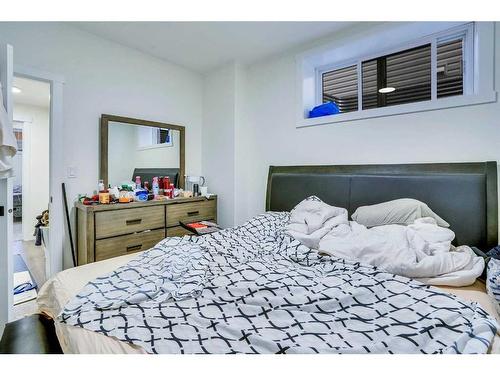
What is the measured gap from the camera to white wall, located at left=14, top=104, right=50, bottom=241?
458 centimetres

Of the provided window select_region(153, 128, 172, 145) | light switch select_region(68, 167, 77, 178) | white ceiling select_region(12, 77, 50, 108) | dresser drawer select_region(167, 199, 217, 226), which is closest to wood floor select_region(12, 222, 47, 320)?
light switch select_region(68, 167, 77, 178)

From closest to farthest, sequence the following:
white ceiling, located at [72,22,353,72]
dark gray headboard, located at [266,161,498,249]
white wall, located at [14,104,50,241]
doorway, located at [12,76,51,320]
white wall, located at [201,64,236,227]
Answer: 1. dark gray headboard, located at [266,161,498,249]
2. white ceiling, located at [72,22,353,72]
3. white wall, located at [201,64,236,227]
4. doorway, located at [12,76,51,320]
5. white wall, located at [14,104,50,241]

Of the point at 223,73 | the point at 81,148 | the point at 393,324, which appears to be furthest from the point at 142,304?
the point at 223,73

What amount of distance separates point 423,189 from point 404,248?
80 centimetres

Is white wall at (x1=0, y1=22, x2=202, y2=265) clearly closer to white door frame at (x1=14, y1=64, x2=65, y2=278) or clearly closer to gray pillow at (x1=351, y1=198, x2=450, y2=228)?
white door frame at (x1=14, y1=64, x2=65, y2=278)

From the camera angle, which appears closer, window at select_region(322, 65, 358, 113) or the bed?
the bed

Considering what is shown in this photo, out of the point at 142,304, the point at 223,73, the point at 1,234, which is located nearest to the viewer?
the point at 142,304

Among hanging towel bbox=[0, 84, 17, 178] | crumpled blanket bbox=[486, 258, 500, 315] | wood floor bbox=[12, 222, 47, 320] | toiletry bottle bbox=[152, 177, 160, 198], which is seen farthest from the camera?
toiletry bottle bbox=[152, 177, 160, 198]

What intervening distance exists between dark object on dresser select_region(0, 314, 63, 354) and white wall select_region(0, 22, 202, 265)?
1.54 meters

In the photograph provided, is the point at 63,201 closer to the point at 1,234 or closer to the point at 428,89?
the point at 1,234

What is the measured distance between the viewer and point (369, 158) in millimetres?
2383

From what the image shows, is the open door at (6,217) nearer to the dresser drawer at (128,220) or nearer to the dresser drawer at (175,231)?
the dresser drawer at (128,220)

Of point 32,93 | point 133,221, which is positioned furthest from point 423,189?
point 32,93

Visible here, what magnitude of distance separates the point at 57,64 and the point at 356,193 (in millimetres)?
2954
